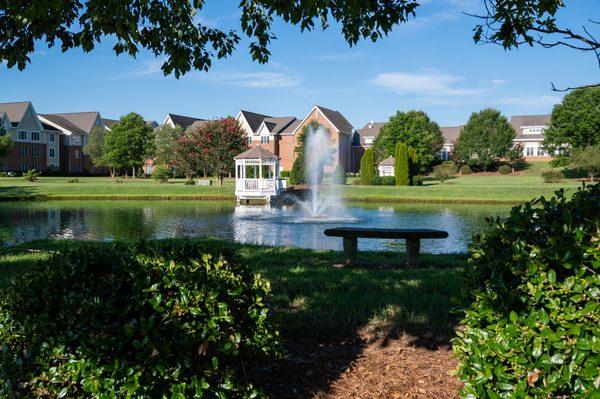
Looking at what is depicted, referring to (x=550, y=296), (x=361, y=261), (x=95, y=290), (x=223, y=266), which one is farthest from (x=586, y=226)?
Answer: (x=361, y=261)

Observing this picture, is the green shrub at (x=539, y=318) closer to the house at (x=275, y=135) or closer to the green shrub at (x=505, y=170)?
the green shrub at (x=505, y=170)

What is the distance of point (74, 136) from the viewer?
78312 mm

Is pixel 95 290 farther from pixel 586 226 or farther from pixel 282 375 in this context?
pixel 586 226

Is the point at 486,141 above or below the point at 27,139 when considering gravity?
below

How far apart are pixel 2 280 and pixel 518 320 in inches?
267

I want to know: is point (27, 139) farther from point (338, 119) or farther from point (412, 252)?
point (412, 252)

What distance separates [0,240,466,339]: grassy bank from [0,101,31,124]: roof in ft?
222

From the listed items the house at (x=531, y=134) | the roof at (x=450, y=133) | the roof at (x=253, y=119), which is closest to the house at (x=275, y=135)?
the roof at (x=253, y=119)

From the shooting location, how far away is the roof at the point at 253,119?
7562 centimetres

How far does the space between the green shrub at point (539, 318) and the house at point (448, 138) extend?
8662 cm

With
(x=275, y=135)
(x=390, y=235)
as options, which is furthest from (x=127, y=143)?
(x=390, y=235)

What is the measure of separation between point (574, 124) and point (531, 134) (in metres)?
23.9

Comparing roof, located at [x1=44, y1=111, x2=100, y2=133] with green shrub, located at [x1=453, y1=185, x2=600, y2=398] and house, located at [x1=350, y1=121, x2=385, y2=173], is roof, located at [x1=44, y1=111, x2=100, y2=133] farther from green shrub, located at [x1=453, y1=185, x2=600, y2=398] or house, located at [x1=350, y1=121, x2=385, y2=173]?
green shrub, located at [x1=453, y1=185, x2=600, y2=398]

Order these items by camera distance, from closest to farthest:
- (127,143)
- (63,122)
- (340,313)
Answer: (340,313)
(127,143)
(63,122)
